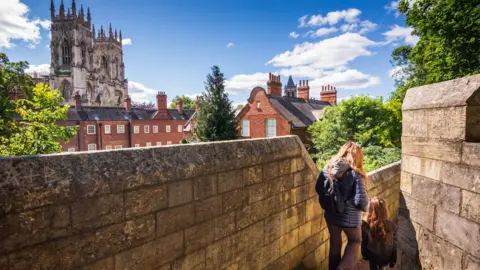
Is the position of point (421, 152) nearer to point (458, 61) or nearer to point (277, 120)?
point (458, 61)

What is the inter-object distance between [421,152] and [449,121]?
1.74 feet

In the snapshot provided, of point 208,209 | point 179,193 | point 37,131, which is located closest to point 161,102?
point 37,131

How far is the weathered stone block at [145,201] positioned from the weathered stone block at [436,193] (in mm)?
2700

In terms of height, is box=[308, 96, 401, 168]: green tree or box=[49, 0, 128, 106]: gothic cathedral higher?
box=[49, 0, 128, 106]: gothic cathedral

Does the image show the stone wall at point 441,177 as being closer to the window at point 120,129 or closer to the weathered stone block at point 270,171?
the weathered stone block at point 270,171

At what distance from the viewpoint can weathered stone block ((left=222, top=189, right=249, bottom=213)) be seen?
2.95 m

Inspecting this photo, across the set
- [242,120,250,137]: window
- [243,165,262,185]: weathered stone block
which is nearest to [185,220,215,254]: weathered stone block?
[243,165,262,185]: weathered stone block

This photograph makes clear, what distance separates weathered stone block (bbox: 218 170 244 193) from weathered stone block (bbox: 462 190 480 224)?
2142mm

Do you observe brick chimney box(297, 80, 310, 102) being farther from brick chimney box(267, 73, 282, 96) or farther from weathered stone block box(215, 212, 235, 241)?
weathered stone block box(215, 212, 235, 241)

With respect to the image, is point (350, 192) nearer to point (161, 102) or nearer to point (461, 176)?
point (461, 176)

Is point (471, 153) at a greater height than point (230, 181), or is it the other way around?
point (471, 153)

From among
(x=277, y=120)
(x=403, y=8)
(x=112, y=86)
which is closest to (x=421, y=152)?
(x=403, y=8)

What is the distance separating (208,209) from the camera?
9.01 feet

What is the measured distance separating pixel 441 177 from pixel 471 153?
1.44 ft
